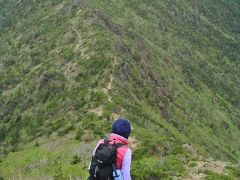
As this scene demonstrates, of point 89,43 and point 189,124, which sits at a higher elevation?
point 89,43

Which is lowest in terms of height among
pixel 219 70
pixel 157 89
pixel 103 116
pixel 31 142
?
pixel 219 70

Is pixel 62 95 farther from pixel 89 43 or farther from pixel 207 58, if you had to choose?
pixel 207 58

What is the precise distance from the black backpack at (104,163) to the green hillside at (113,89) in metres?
12.0

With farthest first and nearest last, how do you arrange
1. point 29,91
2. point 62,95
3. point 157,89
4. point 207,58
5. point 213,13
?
point 213,13, point 207,58, point 157,89, point 29,91, point 62,95

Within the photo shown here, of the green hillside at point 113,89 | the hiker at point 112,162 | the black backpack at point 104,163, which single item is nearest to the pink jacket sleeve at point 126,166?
the hiker at point 112,162

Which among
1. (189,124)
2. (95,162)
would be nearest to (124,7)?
(189,124)

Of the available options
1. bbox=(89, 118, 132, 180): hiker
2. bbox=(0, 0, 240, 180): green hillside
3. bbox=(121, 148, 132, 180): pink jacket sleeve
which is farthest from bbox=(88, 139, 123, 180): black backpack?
bbox=(0, 0, 240, 180): green hillside

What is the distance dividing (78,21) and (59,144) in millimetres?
30811

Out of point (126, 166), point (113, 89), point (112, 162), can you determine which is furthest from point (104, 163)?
point (113, 89)

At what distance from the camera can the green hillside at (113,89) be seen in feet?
97.9

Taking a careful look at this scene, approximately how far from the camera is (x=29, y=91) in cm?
5206

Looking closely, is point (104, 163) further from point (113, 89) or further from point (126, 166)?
point (113, 89)

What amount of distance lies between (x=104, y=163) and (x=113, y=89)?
31.6 metres

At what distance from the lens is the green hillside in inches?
1175
